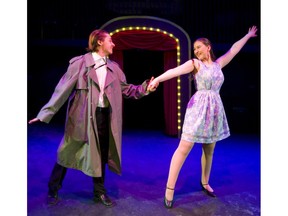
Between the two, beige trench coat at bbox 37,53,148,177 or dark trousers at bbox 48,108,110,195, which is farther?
dark trousers at bbox 48,108,110,195

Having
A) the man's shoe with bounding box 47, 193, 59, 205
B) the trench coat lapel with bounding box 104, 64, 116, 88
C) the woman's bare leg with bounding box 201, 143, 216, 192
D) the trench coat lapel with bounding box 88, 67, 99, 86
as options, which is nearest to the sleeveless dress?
the woman's bare leg with bounding box 201, 143, 216, 192

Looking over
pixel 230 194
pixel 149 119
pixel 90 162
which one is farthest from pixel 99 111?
pixel 149 119

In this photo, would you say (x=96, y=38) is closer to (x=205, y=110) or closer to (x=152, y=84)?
(x=152, y=84)

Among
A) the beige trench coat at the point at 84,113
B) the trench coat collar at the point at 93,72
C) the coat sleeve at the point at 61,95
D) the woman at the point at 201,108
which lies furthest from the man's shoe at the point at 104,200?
the trench coat collar at the point at 93,72

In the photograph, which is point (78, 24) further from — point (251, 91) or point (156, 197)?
point (156, 197)

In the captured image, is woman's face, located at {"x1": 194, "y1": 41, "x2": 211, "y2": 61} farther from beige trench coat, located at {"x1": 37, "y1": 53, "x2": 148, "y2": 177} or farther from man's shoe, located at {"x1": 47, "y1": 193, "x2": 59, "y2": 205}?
man's shoe, located at {"x1": 47, "y1": 193, "x2": 59, "y2": 205}

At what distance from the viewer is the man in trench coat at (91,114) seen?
8.74 ft

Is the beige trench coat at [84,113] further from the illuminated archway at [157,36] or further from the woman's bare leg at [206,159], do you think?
the illuminated archway at [157,36]

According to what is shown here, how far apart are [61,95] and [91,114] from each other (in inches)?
11.1

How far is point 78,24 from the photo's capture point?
26.2 ft

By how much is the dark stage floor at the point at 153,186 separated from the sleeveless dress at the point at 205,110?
57 cm

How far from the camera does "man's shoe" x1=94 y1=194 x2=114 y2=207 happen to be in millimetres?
2733

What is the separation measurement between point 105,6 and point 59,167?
5.48 meters

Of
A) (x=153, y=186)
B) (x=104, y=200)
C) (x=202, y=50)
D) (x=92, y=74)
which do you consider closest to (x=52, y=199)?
(x=104, y=200)
